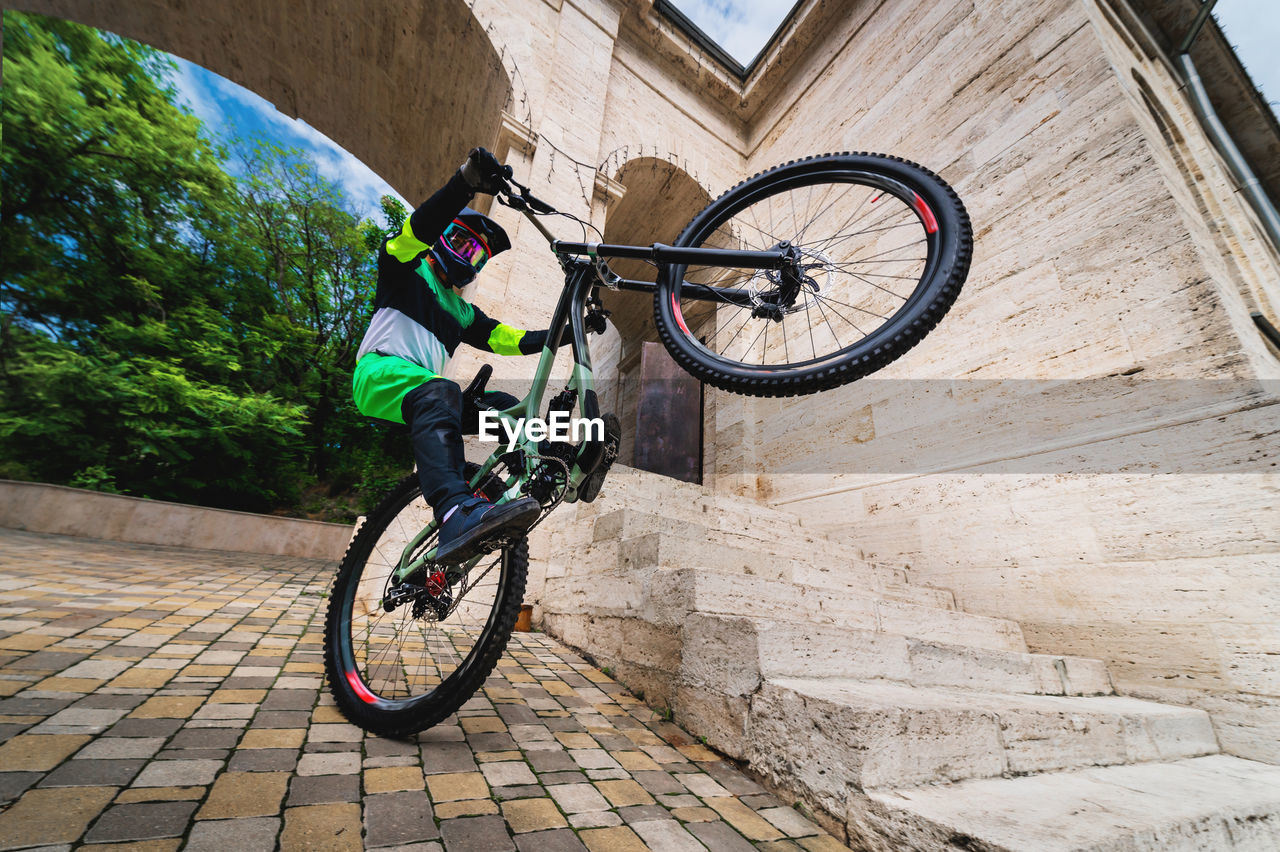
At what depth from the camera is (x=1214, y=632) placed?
254 cm

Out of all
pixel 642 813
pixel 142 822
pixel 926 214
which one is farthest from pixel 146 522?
pixel 926 214

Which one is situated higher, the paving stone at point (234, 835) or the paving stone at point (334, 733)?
the paving stone at point (234, 835)

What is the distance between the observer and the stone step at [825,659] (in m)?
1.80

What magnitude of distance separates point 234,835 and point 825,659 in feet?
6.21

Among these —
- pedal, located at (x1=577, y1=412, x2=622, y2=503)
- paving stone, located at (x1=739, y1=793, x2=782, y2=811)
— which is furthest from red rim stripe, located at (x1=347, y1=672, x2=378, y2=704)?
paving stone, located at (x1=739, y1=793, x2=782, y2=811)

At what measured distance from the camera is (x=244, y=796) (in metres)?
1.20

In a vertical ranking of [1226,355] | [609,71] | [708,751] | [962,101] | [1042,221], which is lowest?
[708,751]

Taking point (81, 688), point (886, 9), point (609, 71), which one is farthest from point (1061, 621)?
point (609, 71)

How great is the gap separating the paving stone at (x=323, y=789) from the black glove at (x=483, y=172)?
6.31ft

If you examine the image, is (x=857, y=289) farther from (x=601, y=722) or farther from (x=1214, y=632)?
(x=601, y=722)

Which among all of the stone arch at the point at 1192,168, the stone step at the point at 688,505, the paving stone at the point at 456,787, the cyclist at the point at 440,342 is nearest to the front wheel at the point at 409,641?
the paving stone at the point at 456,787

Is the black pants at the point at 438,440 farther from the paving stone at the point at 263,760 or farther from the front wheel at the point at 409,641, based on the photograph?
the paving stone at the point at 263,760

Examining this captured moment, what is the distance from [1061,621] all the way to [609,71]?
8.94m

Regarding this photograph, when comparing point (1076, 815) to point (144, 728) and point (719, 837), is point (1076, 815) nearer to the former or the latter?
point (719, 837)
